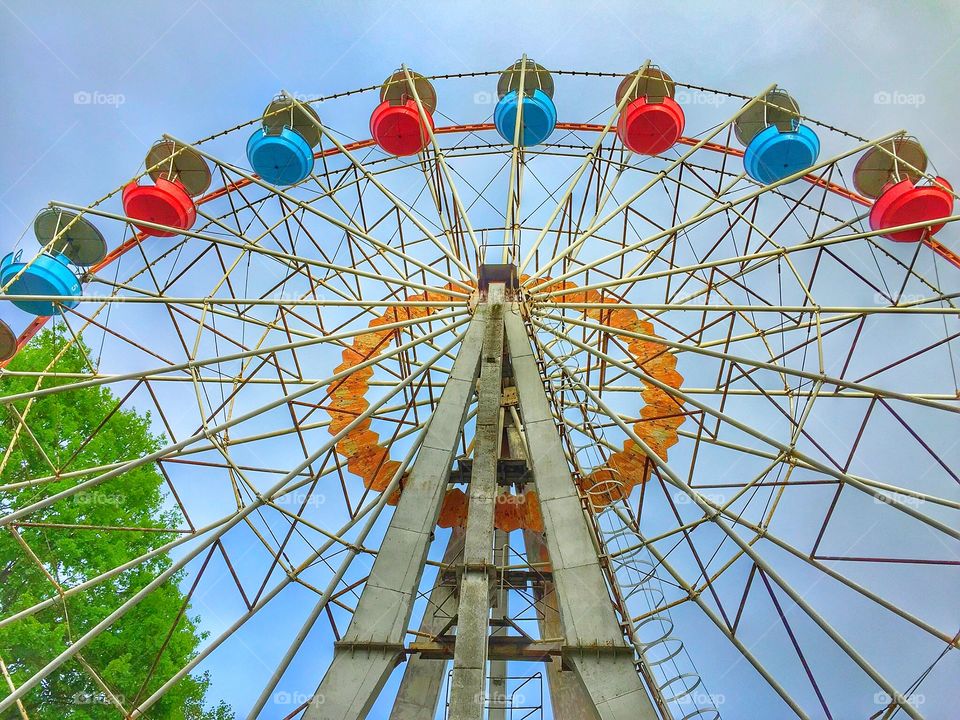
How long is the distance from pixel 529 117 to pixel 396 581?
1043 cm

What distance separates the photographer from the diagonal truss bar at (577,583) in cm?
858

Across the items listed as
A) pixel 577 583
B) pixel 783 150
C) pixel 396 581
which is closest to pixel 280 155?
pixel 396 581

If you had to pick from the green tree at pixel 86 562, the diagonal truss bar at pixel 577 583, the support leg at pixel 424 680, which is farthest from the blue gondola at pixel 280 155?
the support leg at pixel 424 680

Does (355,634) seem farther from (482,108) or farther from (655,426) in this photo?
(482,108)

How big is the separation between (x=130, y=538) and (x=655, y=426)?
34.5ft

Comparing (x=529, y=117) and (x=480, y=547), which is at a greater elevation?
(x=529, y=117)

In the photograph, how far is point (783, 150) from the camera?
15.0 meters

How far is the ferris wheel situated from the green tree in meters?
0.21

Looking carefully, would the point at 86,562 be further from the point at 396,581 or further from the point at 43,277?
the point at 396,581

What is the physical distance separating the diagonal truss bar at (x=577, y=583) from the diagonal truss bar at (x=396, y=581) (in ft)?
3.49

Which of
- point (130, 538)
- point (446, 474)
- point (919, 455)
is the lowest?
point (446, 474)

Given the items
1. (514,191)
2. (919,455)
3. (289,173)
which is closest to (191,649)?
(289,173)

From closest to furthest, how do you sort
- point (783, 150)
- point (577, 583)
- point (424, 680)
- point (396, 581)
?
point (577, 583) → point (396, 581) → point (424, 680) → point (783, 150)

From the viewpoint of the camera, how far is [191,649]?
1599 cm
